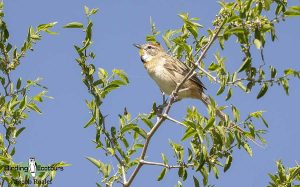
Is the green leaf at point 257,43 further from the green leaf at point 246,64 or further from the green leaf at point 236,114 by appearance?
the green leaf at point 236,114

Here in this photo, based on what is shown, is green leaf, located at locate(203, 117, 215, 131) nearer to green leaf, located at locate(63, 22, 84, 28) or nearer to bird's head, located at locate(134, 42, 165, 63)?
green leaf, located at locate(63, 22, 84, 28)

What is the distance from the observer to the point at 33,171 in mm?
4789

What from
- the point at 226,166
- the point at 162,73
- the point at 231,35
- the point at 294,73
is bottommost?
the point at 226,166

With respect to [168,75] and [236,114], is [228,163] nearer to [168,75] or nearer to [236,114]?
[236,114]

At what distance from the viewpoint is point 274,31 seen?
13.1 feet

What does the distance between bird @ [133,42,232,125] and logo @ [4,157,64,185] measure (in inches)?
105

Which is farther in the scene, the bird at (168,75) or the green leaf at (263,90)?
the bird at (168,75)

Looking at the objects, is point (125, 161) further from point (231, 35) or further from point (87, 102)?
point (231, 35)

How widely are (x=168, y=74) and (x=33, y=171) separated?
3.07 metres

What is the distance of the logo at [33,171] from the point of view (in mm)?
4598

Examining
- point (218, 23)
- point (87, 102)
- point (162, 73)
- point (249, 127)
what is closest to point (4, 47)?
point (87, 102)

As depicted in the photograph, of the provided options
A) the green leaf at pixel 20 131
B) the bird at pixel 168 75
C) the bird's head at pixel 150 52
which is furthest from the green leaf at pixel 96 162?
the bird's head at pixel 150 52

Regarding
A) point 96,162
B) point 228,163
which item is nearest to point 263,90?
point 228,163

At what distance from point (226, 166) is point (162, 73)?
3.29 metres
